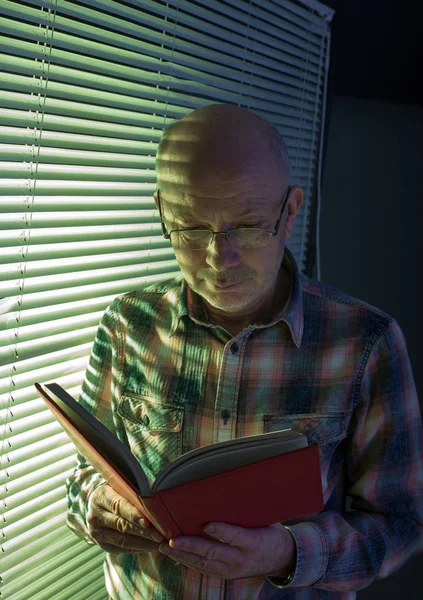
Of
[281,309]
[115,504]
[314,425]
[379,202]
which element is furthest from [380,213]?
[115,504]

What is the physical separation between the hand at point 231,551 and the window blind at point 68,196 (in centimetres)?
54

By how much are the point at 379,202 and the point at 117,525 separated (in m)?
1.84

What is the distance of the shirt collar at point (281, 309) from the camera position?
1.43 metres

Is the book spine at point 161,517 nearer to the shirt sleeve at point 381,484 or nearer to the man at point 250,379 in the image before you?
the man at point 250,379

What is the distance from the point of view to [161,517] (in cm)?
105

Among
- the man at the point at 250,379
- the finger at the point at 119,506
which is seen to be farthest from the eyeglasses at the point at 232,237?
the finger at the point at 119,506

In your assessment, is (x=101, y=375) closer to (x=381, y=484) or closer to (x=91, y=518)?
(x=91, y=518)

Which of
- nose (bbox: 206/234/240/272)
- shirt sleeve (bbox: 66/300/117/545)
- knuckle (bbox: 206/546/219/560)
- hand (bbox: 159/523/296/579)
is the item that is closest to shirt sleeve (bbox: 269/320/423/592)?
hand (bbox: 159/523/296/579)

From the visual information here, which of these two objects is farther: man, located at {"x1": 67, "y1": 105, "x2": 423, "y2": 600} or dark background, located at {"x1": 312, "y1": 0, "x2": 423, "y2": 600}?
dark background, located at {"x1": 312, "y1": 0, "x2": 423, "y2": 600}

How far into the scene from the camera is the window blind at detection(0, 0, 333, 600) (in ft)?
4.56

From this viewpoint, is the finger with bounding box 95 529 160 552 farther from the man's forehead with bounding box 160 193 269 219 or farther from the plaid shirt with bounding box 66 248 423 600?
the man's forehead with bounding box 160 193 269 219

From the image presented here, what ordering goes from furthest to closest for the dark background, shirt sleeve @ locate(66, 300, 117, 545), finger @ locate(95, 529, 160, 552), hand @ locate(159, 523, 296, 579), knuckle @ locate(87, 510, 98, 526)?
the dark background
shirt sleeve @ locate(66, 300, 117, 545)
knuckle @ locate(87, 510, 98, 526)
finger @ locate(95, 529, 160, 552)
hand @ locate(159, 523, 296, 579)

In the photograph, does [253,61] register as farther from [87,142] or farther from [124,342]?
[124,342]

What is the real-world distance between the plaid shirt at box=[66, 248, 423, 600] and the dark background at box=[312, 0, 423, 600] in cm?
122
